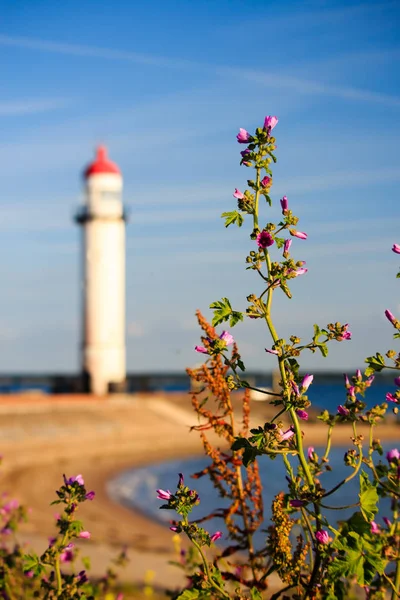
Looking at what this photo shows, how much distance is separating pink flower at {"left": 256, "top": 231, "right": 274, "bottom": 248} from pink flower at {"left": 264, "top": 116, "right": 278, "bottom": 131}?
383mm

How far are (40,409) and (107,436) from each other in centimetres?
420

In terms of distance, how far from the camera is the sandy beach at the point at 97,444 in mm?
22453

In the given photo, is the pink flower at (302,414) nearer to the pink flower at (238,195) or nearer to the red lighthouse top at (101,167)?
the pink flower at (238,195)

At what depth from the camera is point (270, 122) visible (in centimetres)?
290

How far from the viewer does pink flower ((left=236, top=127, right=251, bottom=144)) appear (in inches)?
115

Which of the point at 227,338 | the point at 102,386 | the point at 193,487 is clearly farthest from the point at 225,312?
the point at 102,386

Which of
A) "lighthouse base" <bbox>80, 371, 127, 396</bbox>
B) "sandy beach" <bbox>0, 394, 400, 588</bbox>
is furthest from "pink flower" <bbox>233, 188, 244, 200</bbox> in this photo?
"lighthouse base" <bbox>80, 371, 127, 396</bbox>

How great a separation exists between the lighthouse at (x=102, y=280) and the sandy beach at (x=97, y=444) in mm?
2916

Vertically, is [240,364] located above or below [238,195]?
below

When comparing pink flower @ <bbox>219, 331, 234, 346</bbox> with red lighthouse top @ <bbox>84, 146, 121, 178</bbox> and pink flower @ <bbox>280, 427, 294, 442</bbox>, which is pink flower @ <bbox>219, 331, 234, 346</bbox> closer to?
pink flower @ <bbox>280, 427, 294, 442</bbox>

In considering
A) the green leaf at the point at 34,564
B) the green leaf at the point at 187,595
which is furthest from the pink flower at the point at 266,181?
the green leaf at the point at 34,564

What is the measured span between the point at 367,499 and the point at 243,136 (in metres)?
1.34

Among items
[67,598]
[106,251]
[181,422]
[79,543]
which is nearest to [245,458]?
[67,598]

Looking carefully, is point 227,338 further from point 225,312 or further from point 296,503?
point 296,503
